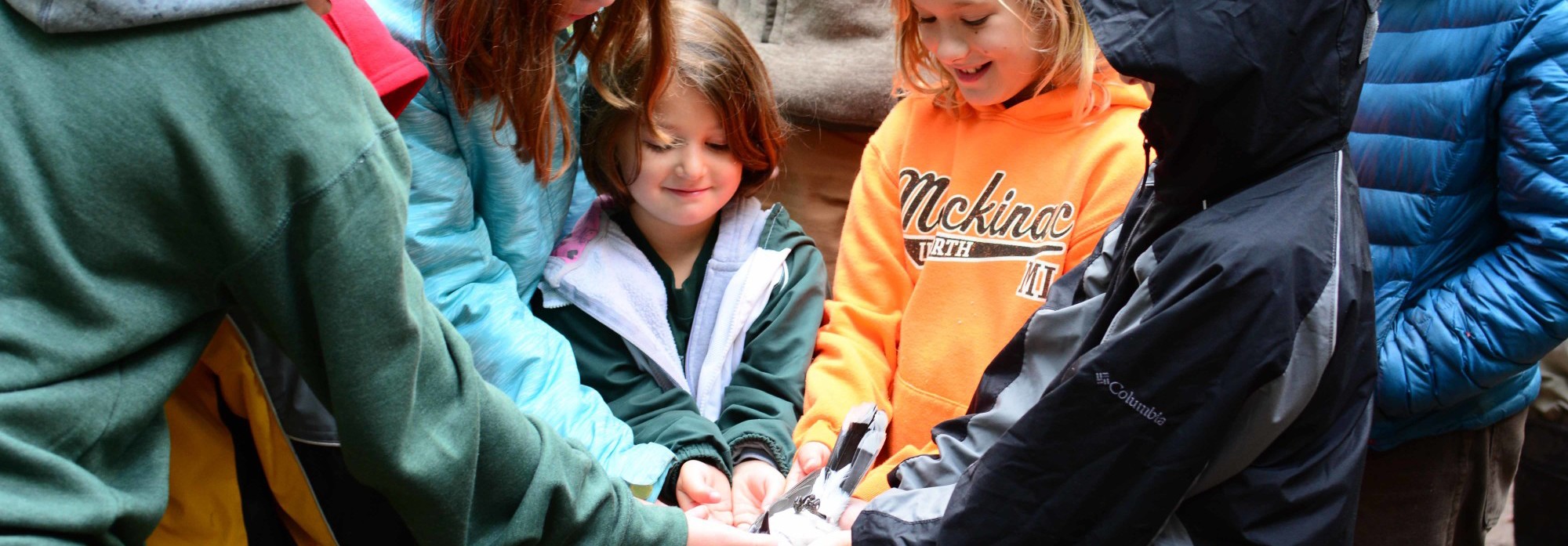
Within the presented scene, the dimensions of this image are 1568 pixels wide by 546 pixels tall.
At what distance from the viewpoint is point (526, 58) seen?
1.88 meters

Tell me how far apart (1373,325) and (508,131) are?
1.33m

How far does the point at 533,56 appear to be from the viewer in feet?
6.16

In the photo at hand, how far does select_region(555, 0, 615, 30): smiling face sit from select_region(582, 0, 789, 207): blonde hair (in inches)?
10.7

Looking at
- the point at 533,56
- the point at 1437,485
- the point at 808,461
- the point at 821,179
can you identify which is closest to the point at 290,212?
the point at 533,56

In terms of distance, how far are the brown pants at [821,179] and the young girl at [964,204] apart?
1.71 feet

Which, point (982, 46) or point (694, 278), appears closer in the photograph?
point (982, 46)

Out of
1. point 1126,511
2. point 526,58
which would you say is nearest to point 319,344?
point 526,58

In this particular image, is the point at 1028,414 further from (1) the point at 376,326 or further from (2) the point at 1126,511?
(1) the point at 376,326

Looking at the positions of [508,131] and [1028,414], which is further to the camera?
[508,131]

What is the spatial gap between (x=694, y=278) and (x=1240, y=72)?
116cm

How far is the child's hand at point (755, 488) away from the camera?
2076 millimetres

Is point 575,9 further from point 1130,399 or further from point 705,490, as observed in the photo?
point 1130,399

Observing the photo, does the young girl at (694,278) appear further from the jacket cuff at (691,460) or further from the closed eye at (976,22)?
the closed eye at (976,22)

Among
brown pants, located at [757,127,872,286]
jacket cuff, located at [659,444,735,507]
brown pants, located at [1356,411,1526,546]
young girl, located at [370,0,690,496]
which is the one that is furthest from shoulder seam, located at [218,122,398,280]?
brown pants, located at [1356,411,1526,546]
